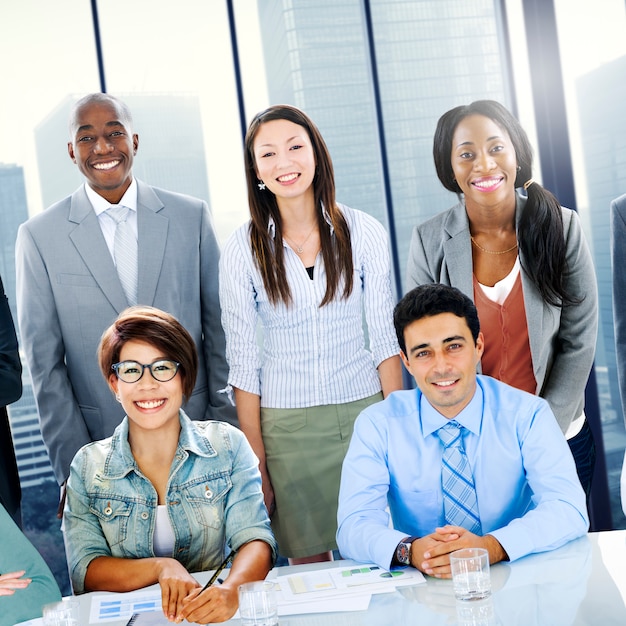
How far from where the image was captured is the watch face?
1903 mm

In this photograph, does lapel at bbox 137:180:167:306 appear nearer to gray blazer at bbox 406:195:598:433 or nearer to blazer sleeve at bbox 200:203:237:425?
blazer sleeve at bbox 200:203:237:425

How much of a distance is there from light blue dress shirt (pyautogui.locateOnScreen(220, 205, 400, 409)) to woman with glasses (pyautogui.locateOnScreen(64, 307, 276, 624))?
37cm

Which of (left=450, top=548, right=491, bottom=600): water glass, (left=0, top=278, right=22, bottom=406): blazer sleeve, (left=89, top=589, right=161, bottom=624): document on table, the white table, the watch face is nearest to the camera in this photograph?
the white table

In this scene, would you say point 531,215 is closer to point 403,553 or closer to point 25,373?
point 403,553

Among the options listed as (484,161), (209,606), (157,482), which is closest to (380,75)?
(484,161)

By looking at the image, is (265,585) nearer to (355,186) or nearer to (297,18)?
(355,186)

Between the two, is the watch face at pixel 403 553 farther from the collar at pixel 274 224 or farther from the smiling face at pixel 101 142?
the smiling face at pixel 101 142

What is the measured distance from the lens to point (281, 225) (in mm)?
2824

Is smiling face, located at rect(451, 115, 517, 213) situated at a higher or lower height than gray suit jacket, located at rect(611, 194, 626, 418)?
higher

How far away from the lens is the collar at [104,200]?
3.03 m

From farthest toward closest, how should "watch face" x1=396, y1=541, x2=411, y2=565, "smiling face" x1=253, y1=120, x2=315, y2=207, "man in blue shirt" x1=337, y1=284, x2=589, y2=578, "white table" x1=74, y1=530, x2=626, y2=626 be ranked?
"smiling face" x1=253, y1=120, x2=315, y2=207 < "man in blue shirt" x1=337, y1=284, x2=589, y2=578 < "watch face" x1=396, y1=541, x2=411, y2=565 < "white table" x1=74, y1=530, x2=626, y2=626

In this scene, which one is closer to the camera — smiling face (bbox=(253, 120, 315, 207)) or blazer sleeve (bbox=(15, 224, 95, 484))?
smiling face (bbox=(253, 120, 315, 207))

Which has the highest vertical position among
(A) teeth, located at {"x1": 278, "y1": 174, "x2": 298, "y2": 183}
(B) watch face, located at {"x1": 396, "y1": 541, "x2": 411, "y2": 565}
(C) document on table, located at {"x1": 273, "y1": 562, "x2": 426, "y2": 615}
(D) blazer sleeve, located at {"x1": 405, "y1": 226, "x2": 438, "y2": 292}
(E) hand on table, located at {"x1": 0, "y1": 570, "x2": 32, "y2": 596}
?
(A) teeth, located at {"x1": 278, "y1": 174, "x2": 298, "y2": 183}

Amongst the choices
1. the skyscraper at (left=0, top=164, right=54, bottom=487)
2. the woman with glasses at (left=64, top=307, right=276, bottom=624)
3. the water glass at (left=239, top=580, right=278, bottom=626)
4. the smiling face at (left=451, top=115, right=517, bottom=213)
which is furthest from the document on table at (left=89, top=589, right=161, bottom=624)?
the skyscraper at (left=0, top=164, right=54, bottom=487)
